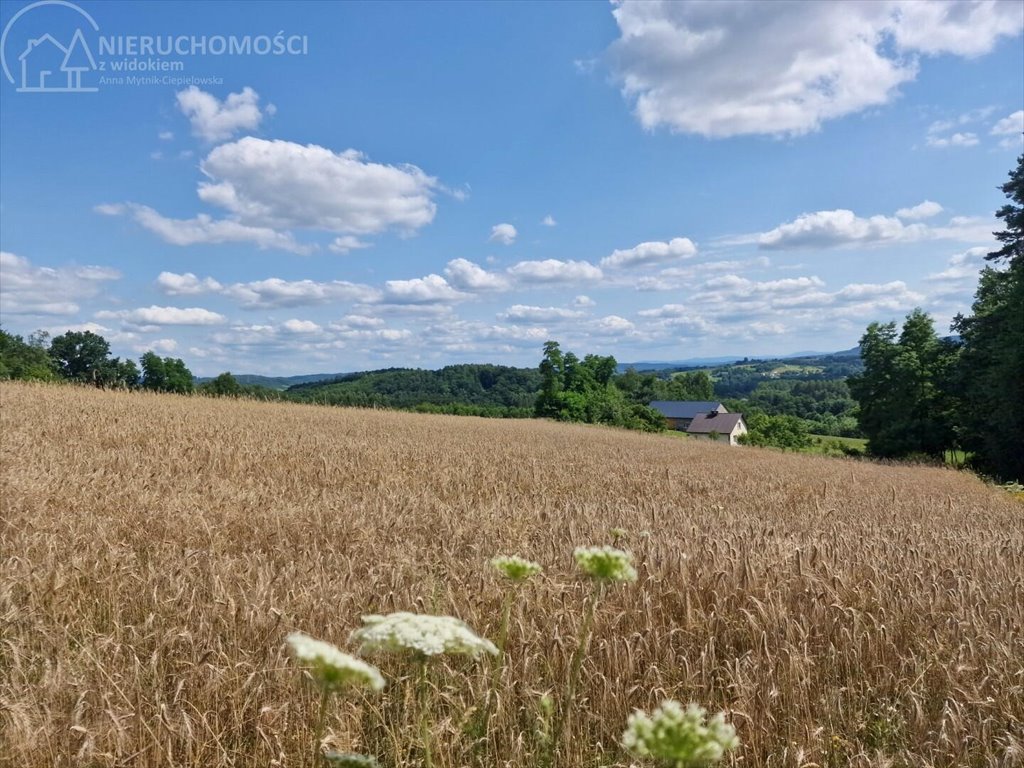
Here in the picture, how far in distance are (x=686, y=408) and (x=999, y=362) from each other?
90621 millimetres

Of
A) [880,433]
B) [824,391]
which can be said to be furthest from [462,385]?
[824,391]

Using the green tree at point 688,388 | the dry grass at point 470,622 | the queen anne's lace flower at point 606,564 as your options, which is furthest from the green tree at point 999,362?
the green tree at point 688,388

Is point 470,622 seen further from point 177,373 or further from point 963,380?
point 177,373

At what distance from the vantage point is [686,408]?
4855 inches

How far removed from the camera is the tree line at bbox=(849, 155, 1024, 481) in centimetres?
3111

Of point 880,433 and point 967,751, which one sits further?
point 880,433

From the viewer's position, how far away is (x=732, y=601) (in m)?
3.86

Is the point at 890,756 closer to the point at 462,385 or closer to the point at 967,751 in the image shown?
the point at 967,751

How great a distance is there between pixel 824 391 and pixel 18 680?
220m

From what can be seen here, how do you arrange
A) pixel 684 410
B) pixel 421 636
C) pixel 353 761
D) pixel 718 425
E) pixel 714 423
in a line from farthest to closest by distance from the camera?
pixel 684 410, pixel 714 423, pixel 718 425, pixel 421 636, pixel 353 761

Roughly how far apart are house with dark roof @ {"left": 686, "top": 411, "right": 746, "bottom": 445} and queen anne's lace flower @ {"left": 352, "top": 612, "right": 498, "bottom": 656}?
102676 mm

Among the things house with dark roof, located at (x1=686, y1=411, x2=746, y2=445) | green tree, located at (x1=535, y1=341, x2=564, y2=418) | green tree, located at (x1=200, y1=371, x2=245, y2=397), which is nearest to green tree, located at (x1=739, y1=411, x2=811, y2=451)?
house with dark roof, located at (x1=686, y1=411, x2=746, y2=445)

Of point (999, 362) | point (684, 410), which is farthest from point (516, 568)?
point (684, 410)

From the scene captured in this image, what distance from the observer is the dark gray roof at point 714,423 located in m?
105
